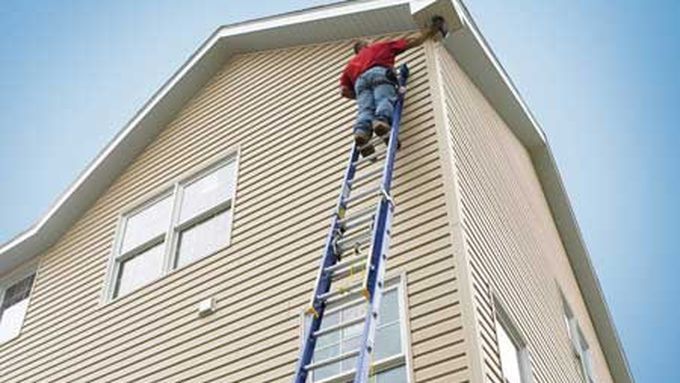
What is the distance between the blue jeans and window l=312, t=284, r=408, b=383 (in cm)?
152

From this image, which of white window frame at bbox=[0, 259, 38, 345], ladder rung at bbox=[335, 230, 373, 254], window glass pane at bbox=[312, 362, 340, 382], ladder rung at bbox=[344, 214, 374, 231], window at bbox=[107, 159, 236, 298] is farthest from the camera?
white window frame at bbox=[0, 259, 38, 345]

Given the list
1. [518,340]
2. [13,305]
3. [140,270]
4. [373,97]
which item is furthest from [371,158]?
[13,305]

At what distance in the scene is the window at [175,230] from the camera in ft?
32.6

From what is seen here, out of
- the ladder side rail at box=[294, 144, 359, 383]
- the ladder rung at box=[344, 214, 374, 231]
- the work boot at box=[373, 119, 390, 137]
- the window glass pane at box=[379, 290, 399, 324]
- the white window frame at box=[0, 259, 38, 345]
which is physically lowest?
the ladder side rail at box=[294, 144, 359, 383]

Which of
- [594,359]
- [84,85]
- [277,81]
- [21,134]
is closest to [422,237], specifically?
[277,81]

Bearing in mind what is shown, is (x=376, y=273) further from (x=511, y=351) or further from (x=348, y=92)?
(x=348, y=92)

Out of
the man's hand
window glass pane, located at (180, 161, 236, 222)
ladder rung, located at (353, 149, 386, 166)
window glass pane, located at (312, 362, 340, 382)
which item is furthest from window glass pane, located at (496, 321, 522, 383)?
window glass pane, located at (180, 161, 236, 222)

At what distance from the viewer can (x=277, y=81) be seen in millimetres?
10898

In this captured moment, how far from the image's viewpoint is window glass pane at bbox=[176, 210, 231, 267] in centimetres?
966

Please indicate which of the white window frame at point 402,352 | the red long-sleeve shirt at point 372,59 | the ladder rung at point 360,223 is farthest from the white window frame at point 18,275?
the ladder rung at point 360,223

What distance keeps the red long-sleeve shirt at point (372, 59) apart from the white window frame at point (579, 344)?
15.9 ft

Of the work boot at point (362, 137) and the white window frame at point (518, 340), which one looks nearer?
the work boot at point (362, 137)

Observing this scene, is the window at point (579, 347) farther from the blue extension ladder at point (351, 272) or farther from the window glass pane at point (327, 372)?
the blue extension ladder at point (351, 272)

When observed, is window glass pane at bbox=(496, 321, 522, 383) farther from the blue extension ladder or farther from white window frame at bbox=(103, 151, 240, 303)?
white window frame at bbox=(103, 151, 240, 303)
